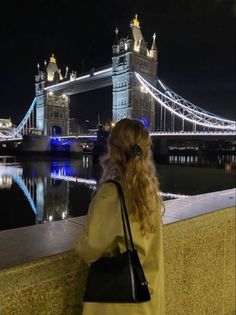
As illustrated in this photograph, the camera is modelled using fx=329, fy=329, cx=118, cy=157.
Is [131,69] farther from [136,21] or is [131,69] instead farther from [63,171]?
[63,171]

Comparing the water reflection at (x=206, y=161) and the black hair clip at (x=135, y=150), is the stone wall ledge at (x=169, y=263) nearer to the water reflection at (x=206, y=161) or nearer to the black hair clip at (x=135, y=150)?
the black hair clip at (x=135, y=150)

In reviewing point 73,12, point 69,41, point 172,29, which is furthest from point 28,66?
point 172,29

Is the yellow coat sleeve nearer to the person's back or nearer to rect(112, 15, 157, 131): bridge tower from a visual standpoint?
the person's back

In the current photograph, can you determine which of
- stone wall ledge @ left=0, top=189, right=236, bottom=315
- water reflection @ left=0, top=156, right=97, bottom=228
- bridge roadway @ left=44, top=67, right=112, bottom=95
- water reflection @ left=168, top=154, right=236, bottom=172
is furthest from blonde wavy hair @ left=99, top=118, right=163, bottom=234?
water reflection @ left=168, top=154, right=236, bottom=172

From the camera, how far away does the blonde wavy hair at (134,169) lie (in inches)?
46.8

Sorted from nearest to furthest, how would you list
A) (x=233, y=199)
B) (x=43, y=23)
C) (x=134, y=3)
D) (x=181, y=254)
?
(x=181, y=254)
(x=233, y=199)
(x=43, y=23)
(x=134, y=3)

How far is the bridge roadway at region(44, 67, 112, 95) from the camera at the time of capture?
221 inches


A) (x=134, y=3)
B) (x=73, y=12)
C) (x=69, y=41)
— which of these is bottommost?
(x=69, y=41)

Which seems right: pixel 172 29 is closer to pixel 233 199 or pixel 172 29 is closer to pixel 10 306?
pixel 233 199

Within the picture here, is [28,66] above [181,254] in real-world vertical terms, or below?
above

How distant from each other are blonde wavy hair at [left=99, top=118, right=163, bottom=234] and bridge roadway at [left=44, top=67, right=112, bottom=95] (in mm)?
4076

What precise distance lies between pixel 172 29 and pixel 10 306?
158 inches

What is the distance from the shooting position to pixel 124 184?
1185mm

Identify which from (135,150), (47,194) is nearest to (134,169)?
(135,150)
